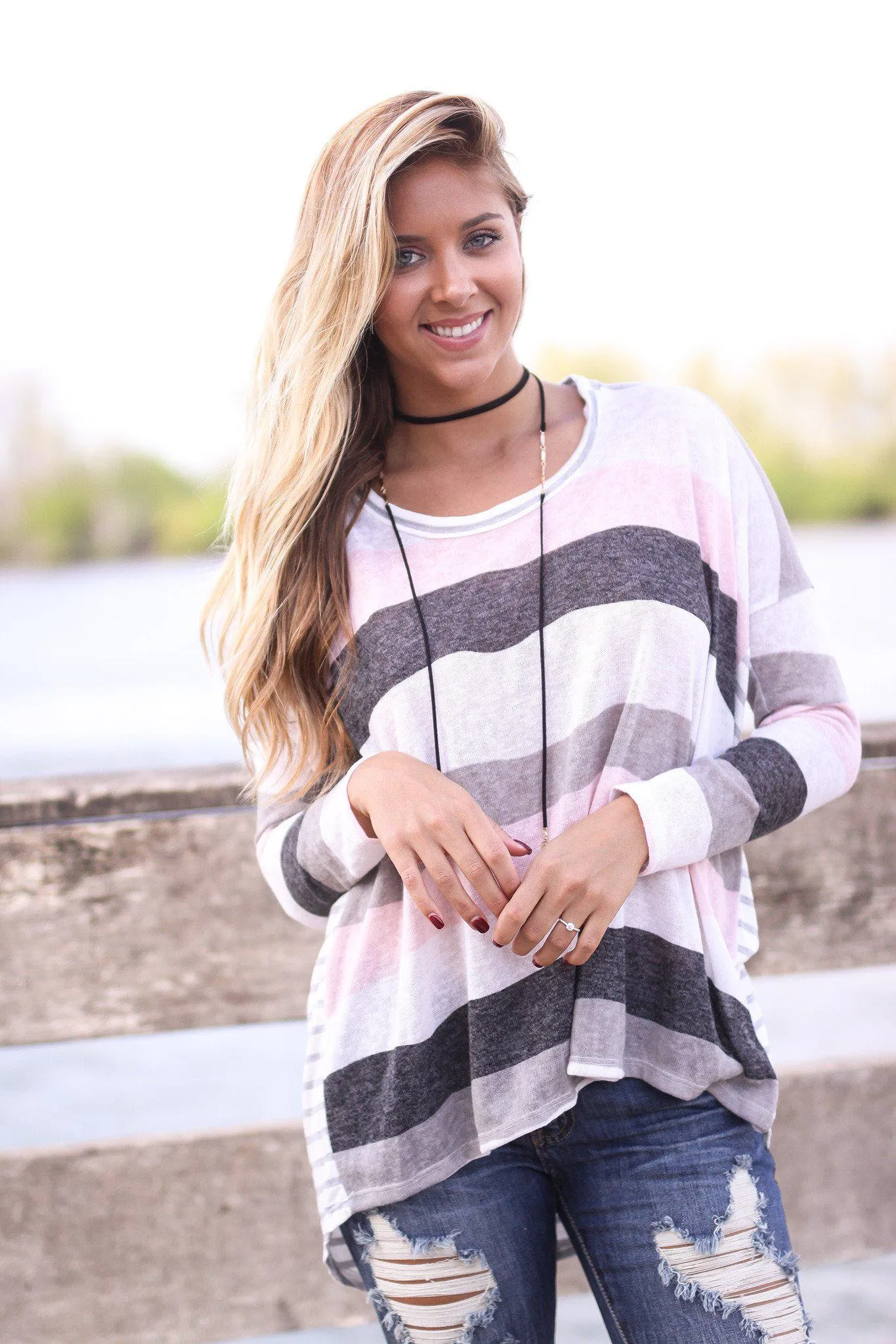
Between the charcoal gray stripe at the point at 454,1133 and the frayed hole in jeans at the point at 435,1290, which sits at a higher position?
the charcoal gray stripe at the point at 454,1133

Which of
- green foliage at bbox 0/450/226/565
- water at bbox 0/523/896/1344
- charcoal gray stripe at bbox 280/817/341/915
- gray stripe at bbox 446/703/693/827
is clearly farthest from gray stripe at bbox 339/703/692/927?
green foliage at bbox 0/450/226/565

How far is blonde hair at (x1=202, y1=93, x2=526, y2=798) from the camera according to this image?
50.9 inches

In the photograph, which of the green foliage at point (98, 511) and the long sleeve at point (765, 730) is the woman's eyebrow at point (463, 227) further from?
the green foliage at point (98, 511)

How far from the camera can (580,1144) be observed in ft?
3.85

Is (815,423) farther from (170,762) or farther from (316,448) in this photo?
(316,448)

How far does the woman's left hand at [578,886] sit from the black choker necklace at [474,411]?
0.52 meters

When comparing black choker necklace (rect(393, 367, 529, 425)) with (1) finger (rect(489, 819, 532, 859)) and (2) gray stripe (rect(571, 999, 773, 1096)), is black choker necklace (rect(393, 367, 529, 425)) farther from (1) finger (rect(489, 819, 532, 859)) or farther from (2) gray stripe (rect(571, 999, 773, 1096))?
(2) gray stripe (rect(571, 999, 773, 1096))

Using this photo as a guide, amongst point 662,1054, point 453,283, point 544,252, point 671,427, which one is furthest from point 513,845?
point 544,252

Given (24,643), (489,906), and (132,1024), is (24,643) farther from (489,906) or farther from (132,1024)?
(489,906)

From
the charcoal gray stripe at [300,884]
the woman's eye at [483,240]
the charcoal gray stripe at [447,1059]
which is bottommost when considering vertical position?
the charcoal gray stripe at [447,1059]

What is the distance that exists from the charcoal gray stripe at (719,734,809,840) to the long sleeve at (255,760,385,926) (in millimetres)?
379

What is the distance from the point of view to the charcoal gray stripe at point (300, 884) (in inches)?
53.4

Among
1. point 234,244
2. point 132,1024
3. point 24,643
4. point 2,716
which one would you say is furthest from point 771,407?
point 132,1024

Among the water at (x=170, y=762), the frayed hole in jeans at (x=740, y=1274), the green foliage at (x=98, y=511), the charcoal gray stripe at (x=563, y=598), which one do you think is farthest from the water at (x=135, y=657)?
the frayed hole in jeans at (x=740, y=1274)
